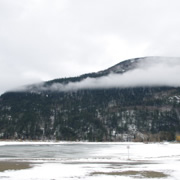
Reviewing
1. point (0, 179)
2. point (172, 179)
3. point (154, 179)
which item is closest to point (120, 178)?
point (154, 179)

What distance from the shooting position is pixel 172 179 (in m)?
30.5

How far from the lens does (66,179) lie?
30766 millimetres

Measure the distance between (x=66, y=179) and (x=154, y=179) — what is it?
1029 centimetres

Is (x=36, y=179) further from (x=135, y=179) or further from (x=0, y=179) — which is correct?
(x=135, y=179)

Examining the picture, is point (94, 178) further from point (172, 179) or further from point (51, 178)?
point (172, 179)

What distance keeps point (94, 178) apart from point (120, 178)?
3112mm

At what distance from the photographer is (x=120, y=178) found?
31.4 m

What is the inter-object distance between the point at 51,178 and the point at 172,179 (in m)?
14.3

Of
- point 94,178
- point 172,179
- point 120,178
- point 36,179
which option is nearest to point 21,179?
point 36,179

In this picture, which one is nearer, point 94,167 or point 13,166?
point 94,167

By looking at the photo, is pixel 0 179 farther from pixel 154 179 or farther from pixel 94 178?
pixel 154 179

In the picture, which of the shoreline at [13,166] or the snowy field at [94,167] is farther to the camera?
the shoreline at [13,166]

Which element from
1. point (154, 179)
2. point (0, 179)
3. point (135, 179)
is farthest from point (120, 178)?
point (0, 179)

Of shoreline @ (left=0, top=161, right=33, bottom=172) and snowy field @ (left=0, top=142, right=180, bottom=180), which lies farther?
shoreline @ (left=0, top=161, right=33, bottom=172)
